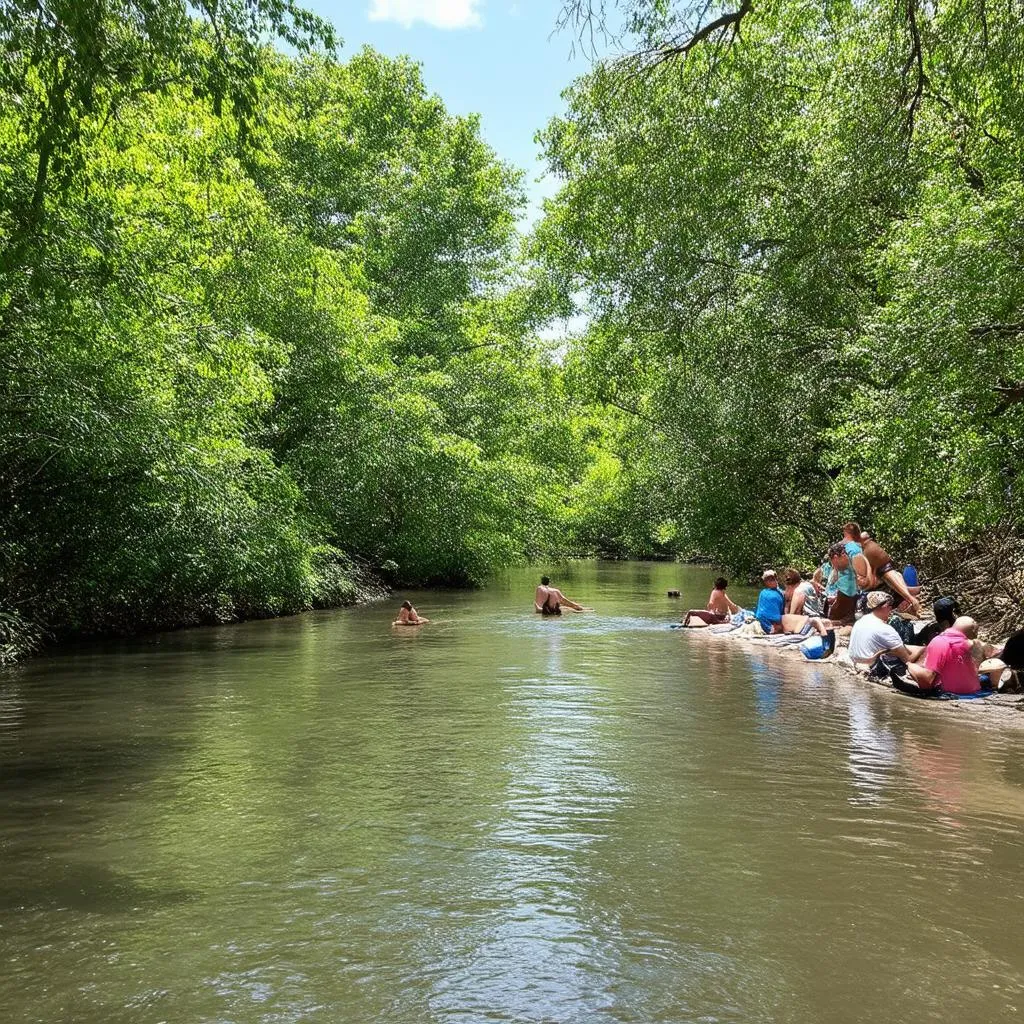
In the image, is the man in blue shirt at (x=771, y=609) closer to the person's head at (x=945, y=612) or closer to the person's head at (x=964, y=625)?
the person's head at (x=945, y=612)

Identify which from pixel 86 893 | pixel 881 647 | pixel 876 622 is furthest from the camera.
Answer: pixel 876 622

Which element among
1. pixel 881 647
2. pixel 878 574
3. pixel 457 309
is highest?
pixel 457 309

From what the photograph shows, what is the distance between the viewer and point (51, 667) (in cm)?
1394

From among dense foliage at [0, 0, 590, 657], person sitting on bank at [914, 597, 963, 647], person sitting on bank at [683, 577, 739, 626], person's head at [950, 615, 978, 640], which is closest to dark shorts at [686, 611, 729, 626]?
person sitting on bank at [683, 577, 739, 626]

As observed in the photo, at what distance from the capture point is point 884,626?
12734mm

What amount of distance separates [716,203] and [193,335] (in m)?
10.0

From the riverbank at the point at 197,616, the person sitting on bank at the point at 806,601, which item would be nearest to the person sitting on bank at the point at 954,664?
the person sitting on bank at the point at 806,601

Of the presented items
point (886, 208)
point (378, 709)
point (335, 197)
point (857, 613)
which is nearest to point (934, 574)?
point (857, 613)

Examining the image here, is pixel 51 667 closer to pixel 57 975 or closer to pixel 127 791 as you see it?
pixel 127 791

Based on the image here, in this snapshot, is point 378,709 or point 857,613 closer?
point 378,709

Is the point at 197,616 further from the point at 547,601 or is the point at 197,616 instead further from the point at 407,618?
the point at 547,601

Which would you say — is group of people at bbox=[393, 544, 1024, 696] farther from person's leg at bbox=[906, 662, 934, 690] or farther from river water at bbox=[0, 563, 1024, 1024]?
river water at bbox=[0, 563, 1024, 1024]

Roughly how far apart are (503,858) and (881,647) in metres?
8.29

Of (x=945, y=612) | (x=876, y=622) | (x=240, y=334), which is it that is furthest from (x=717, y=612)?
(x=240, y=334)
